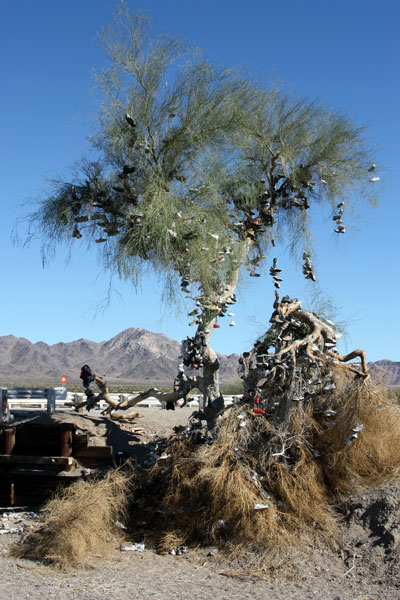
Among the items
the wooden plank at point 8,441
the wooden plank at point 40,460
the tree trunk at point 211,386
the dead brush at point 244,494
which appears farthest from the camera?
the tree trunk at point 211,386

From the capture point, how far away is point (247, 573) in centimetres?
735

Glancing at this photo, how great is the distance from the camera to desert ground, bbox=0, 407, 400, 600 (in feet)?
22.2

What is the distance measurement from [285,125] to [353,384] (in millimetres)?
6006

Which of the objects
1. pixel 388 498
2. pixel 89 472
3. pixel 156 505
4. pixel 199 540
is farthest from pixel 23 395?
pixel 388 498

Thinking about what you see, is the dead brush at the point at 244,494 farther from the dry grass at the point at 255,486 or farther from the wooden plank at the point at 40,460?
the wooden plank at the point at 40,460

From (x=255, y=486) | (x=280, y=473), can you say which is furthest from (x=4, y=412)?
(x=280, y=473)

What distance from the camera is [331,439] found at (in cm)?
873

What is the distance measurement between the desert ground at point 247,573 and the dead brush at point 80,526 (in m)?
0.18

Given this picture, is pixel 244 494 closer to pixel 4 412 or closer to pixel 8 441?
pixel 8 441

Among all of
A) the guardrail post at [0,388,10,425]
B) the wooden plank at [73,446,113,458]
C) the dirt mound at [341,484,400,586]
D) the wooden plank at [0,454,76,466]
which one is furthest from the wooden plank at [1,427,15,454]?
the dirt mound at [341,484,400,586]

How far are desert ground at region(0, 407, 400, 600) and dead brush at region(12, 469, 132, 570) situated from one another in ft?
0.61

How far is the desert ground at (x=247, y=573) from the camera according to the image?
6.77 m

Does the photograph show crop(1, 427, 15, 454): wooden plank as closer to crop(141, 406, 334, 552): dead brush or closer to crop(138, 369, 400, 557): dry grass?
crop(138, 369, 400, 557): dry grass

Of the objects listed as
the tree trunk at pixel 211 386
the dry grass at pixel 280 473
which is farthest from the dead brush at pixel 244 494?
the tree trunk at pixel 211 386
